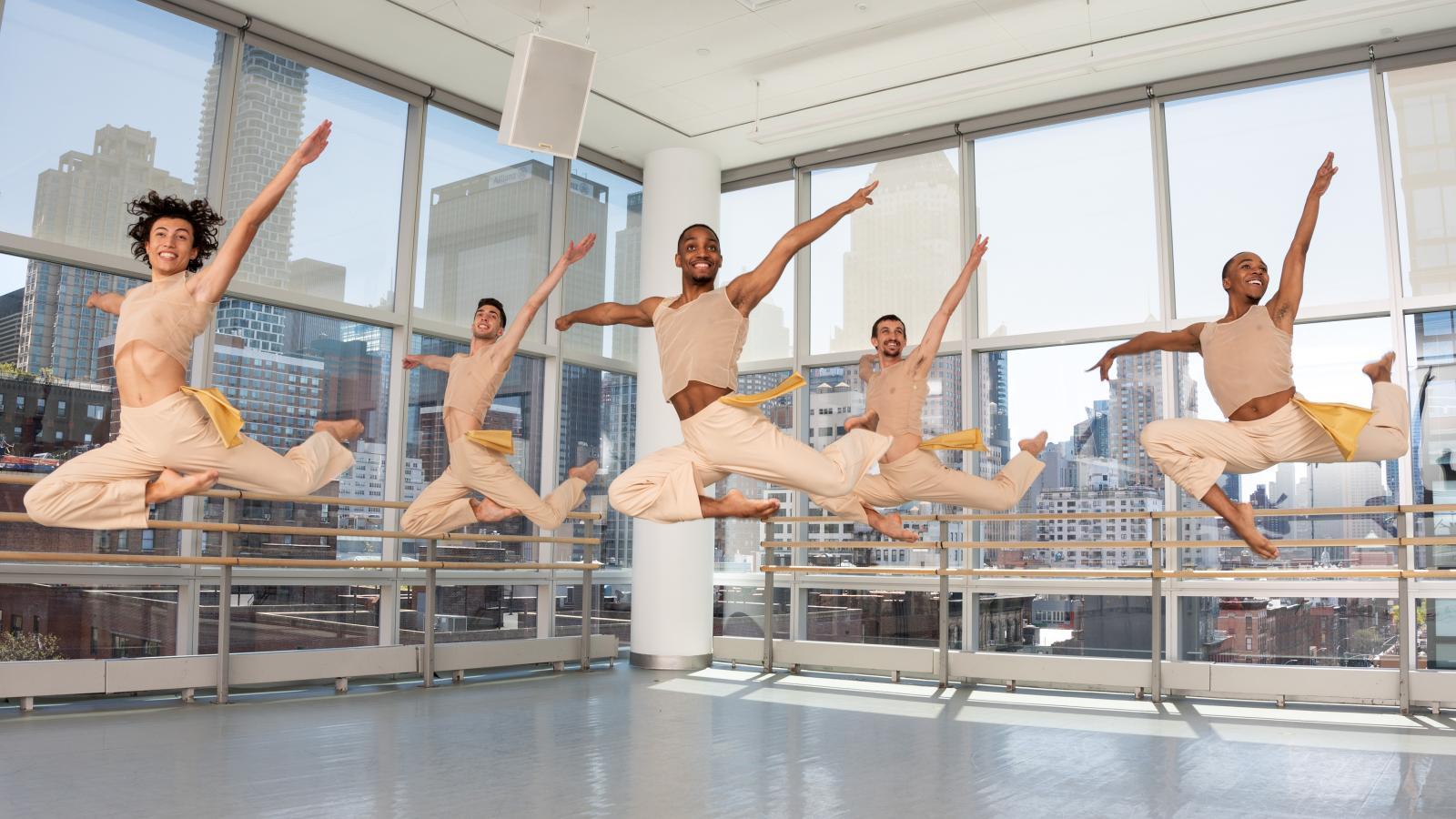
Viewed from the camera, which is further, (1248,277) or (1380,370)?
(1248,277)

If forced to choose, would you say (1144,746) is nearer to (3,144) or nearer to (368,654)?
(368,654)

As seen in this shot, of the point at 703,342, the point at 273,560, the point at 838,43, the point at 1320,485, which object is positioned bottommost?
the point at 273,560

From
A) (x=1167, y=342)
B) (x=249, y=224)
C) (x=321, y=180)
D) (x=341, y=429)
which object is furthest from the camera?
(x=321, y=180)

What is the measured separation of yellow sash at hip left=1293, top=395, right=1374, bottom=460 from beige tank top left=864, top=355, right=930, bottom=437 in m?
2.13

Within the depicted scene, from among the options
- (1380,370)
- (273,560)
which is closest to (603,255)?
(273,560)

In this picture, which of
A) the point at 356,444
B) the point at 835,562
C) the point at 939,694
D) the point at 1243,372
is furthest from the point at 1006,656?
the point at 356,444

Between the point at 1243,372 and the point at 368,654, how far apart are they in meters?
5.80

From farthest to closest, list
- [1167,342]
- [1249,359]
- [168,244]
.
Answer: [1167,342] < [1249,359] < [168,244]

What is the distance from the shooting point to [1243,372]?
5.46 metres

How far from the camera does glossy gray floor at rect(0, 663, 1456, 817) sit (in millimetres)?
4148

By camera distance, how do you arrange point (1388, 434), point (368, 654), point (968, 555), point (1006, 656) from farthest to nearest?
1. point (968, 555)
2. point (1006, 656)
3. point (368, 654)
4. point (1388, 434)

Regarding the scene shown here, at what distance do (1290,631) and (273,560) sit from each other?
275 inches

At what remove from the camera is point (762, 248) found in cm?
1030

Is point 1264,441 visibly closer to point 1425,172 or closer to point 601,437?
point 1425,172
